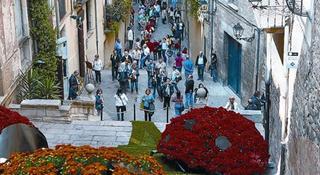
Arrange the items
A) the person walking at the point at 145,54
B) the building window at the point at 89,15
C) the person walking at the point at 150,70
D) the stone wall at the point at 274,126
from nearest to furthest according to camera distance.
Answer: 1. the stone wall at the point at 274,126
2. the person walking at the point at 150,70
3. the person walking at the point at 145,54
4. the building window at the point at 89,15

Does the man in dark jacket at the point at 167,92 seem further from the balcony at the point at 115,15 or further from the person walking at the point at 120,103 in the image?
the balcony at the point at 115,15

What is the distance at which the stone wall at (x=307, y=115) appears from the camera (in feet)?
31.8

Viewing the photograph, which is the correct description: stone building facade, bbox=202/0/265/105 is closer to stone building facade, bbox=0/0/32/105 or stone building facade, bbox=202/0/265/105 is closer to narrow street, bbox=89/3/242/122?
narrow street, bbox=89/3/242/122

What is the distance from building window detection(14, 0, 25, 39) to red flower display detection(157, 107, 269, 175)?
23.0 ft

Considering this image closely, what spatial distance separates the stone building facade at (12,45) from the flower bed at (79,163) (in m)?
7.80

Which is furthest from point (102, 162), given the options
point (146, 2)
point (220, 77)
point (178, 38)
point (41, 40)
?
point (146, 2)

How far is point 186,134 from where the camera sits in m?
13.1

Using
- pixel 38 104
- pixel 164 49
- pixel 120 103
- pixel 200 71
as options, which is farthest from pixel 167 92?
pixel 164 49

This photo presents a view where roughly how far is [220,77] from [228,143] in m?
14.9

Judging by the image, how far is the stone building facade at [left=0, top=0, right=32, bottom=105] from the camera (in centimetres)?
1697

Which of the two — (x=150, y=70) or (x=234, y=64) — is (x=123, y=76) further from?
(x=234, y=64)

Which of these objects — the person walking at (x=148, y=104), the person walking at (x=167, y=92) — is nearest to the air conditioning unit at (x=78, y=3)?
the person walking at (x=167, y=92)

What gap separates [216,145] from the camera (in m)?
12.8

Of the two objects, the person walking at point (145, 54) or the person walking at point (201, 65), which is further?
the person walking at point (145, 54)
